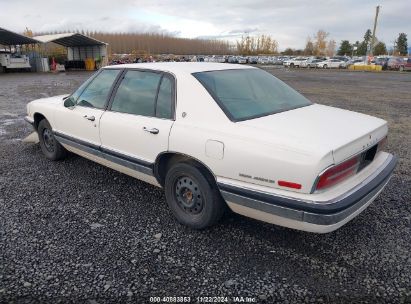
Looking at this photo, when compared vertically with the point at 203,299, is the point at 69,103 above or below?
above

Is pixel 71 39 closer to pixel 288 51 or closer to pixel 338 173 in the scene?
pixel 338 173

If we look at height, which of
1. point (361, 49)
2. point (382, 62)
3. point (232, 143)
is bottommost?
point (232, 143)

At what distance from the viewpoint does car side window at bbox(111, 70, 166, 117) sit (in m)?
3.58

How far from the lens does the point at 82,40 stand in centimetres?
3362

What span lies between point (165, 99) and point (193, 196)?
1004mm

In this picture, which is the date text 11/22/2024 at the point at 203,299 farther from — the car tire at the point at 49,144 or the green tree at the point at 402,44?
the green tree at the point at 402,44

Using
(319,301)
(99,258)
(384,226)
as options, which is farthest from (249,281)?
(384,226)

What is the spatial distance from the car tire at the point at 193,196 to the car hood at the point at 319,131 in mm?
609

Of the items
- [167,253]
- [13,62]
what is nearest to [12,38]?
[13,62]

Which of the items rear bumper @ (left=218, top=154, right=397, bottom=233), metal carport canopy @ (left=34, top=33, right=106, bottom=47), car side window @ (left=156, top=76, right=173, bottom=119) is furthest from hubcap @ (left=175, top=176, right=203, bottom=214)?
metal carport canopy @ (left=34, top=33, right=106, bottom=47)

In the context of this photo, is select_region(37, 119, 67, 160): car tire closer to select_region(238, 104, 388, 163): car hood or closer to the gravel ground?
the gravel ground

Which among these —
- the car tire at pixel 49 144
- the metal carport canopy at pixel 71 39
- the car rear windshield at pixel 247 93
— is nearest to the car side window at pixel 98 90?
the car tire at pixel 49 144

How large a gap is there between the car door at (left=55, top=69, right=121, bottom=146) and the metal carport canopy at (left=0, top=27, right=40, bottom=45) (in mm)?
26530

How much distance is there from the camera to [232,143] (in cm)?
281
